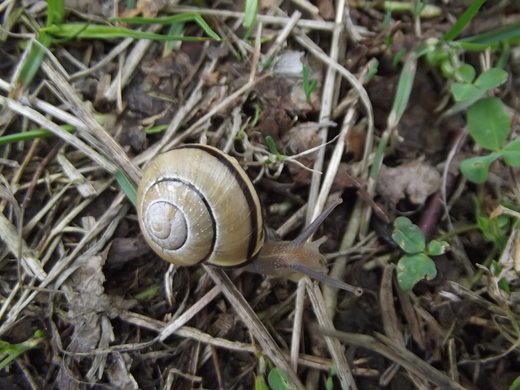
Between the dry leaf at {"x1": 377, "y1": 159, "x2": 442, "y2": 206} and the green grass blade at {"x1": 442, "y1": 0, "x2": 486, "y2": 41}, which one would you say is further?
the dry leaf at {"x1": 377, "y1": 159, "x2": 442, "y2": 206}

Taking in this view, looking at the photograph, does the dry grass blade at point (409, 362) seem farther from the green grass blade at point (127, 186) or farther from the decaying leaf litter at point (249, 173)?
the green grass blade at point (127, 186)

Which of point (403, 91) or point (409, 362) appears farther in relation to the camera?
point (403, 91)

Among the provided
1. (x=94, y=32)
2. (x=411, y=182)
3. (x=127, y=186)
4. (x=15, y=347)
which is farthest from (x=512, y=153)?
(x=15, y=347)

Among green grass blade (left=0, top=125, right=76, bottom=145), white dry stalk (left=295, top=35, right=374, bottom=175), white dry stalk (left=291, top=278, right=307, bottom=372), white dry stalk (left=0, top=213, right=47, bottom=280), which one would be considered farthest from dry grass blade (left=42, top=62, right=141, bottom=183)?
white dry stalk (left=295, top=35, right=374, bottom=175)

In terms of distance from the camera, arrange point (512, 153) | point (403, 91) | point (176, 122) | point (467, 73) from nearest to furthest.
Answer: point (512, 153) < point (467, 73) < point (403, 91) < point (176, 122)

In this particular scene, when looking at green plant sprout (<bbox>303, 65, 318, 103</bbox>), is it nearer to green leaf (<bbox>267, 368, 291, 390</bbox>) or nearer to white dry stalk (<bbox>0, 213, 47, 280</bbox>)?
green leaf (<bbox>267, 368, 291, 390</bbox>)

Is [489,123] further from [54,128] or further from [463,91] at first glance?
[54,128]

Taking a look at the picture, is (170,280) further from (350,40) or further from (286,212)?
(350,40)
